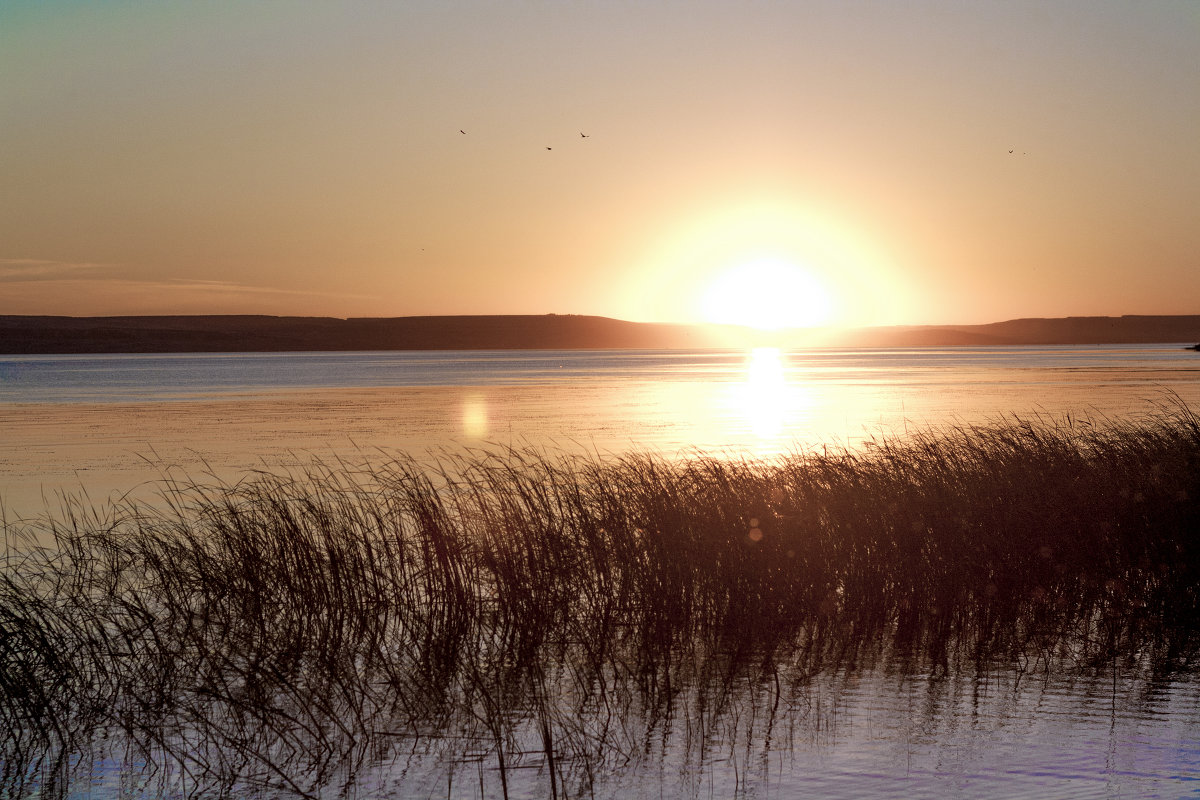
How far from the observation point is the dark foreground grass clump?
304 inches

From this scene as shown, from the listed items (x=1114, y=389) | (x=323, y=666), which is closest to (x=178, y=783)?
(x=323, y=666)

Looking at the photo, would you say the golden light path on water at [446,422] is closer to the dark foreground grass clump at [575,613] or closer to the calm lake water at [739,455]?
the calm lake water at [739,455]

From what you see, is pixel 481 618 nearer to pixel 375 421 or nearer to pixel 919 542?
pixel 919 542

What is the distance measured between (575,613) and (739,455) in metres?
16.7

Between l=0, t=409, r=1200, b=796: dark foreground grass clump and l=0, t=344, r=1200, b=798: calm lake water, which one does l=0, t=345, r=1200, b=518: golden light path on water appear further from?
l=0, t=409, r=1200, b=796: dark foreground grass clump

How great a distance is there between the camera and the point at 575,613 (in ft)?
34.3

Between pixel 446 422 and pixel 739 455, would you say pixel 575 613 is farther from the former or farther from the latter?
pixel 446 422

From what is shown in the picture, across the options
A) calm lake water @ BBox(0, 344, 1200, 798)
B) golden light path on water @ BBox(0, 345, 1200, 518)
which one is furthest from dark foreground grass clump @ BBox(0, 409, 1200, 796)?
golden light path on water @ BBox(0, 345, 1200, 518)

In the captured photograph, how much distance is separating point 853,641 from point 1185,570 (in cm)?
395

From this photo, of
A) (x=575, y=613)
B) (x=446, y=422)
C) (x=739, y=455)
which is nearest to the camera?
(x=575, y=613)

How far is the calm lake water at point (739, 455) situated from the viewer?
22.7 feet

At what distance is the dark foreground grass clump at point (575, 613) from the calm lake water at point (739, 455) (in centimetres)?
35

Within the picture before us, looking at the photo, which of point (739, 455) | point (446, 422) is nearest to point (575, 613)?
point (739, 455)

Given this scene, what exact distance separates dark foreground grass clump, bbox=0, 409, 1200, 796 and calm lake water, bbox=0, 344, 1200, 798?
1.16 feet
